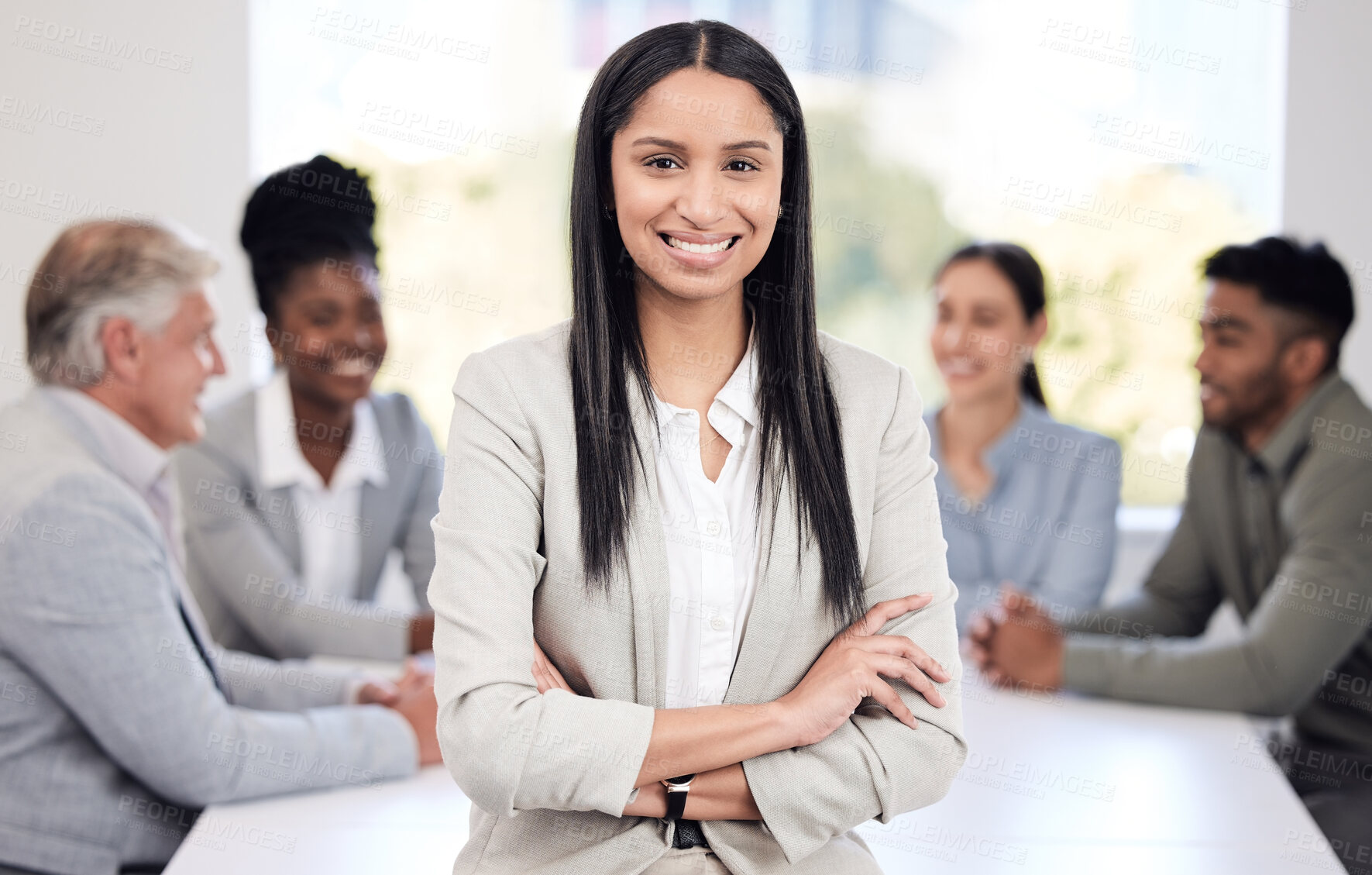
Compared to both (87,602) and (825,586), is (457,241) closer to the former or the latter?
(87,602)

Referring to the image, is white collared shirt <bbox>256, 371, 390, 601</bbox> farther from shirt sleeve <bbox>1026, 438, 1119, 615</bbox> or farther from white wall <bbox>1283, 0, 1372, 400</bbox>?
white wall <bbox>1283, 0, 1372, 400</bbox>

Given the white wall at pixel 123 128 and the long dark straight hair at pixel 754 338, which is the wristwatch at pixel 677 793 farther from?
the white wall at pixel 123 128

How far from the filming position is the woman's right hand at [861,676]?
1.29 meters

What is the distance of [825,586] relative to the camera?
137cm

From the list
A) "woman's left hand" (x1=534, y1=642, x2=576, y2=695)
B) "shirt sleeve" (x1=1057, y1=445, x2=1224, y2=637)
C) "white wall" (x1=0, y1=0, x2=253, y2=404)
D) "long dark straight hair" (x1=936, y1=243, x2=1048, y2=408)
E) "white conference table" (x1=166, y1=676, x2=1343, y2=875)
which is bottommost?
"white conference table" (x1=166, y1=676, x2=1343, y2=875)

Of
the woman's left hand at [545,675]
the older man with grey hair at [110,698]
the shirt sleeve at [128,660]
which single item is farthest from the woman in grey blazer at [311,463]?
the woman's left hand at [545,675]

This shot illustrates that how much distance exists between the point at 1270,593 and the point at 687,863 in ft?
5.65

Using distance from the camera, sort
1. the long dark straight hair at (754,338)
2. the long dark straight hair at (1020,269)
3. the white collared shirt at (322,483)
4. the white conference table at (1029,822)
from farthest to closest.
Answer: the long dark straight hair at (1020,269) < the white collared shirt at (322,483) < the white conference table at (1029,822) < the long dark straight hair at (754,338)

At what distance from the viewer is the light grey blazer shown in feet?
4.00

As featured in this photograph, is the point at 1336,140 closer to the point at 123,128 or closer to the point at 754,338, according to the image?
the point at 754,338

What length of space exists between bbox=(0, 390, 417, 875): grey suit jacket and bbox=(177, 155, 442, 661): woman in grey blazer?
2.56 feet

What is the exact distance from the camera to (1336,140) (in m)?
4.81

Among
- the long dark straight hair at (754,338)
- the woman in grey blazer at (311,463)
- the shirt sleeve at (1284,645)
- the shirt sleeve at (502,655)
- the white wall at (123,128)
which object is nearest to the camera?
the shirt sleeve at (502,655)

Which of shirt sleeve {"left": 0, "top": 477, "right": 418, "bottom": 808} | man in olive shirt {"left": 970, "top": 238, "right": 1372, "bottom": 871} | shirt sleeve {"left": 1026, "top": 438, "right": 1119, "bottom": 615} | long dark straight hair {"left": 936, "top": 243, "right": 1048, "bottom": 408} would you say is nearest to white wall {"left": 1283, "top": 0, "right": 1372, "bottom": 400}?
man in olive shirt {"left": 970, "top": 238, "right": 1372, "bottom": 871}
